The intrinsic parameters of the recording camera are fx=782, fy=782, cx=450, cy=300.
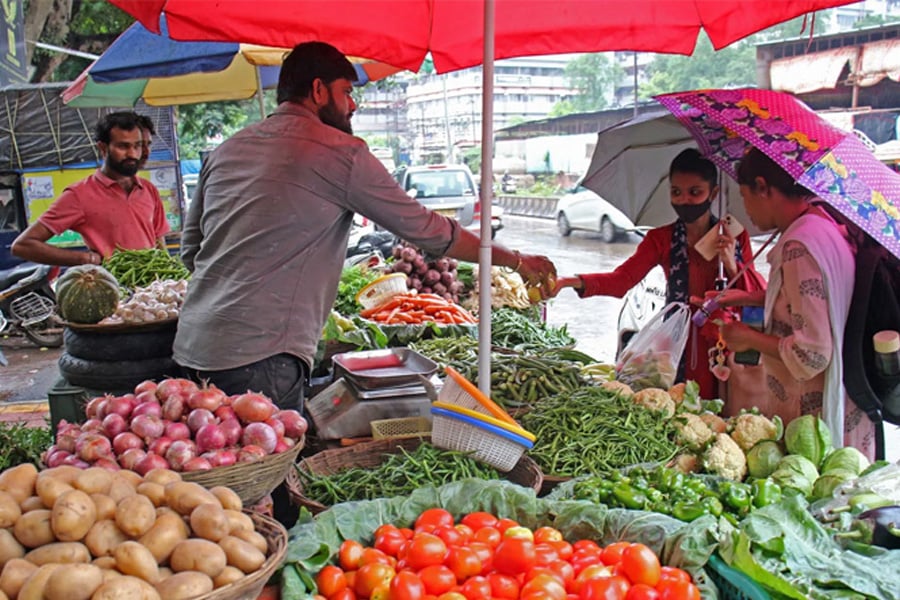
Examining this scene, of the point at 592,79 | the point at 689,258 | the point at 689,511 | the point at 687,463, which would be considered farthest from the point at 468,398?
the point at 592,79

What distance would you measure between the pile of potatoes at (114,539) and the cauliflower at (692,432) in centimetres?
200

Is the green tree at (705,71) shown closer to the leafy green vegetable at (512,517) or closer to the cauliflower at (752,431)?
the cauliflower at (752,431)

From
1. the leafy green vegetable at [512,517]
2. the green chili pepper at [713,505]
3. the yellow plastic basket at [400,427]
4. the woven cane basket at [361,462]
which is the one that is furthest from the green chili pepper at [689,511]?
the yellow plastic basket at [400,427]

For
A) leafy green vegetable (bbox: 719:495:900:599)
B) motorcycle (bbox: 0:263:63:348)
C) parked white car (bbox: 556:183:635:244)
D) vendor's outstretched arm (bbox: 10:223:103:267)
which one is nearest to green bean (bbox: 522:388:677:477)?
leafy green vegetable (bbox: 719:495:900:599)

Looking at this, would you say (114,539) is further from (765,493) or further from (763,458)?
(763,458)

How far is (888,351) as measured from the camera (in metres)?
3.38

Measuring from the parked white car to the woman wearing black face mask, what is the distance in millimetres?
16013

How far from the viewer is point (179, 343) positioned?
3449 mm

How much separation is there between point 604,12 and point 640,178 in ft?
4.23

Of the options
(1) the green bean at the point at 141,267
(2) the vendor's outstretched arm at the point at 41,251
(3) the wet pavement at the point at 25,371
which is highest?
(2) the vendor's outstretched arm at the point at 41,251

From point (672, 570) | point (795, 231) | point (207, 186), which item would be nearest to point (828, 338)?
point (795, 231)

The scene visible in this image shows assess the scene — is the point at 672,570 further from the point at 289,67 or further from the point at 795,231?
the point at 289,67

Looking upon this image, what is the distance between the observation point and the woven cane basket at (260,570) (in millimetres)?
1673

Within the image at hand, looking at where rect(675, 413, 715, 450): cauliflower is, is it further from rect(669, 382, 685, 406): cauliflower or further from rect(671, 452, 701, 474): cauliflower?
rect(669, 382, 685, 406): cauliflower
